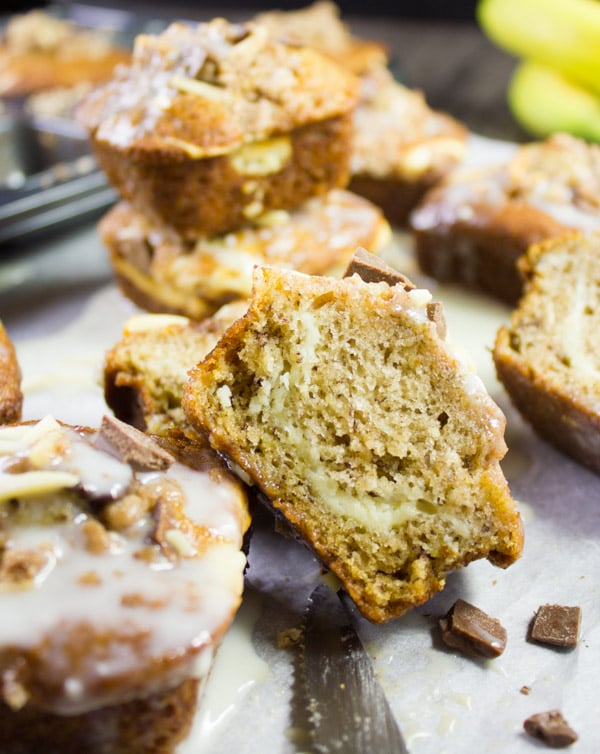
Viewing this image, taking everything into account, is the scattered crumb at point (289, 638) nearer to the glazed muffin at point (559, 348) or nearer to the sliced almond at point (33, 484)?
the sliced almond at point (33, 484)

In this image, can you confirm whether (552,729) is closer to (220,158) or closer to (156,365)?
(156,365)

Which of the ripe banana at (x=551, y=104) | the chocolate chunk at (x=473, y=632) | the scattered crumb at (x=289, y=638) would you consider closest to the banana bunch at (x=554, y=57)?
the ripe banana at (x=551, y=104)

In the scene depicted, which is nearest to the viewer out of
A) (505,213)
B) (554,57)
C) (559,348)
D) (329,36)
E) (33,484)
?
(33,484)

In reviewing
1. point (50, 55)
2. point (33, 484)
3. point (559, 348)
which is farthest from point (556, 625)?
point (50, 55)

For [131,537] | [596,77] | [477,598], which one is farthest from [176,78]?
[596,77]

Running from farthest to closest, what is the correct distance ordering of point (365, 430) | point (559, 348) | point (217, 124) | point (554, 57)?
point (554, 57) < point (217, 124) < point (559, 348) < point (365, 430)

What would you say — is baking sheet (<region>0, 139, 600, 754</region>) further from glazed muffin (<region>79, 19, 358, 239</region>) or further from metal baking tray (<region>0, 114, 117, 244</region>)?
metal baking tray (<region>0, 114, 117, 244</region>)

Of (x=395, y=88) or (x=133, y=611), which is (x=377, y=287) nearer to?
(x=133, y=611)

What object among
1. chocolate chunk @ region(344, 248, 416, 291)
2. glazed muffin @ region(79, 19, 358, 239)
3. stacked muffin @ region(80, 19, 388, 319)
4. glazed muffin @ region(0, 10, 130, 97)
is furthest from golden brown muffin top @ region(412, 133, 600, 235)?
glazed muffin @ region(0, 10, 130, 97)
